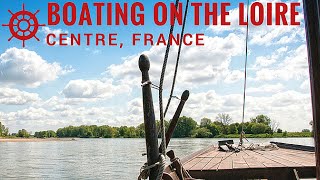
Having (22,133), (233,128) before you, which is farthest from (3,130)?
(233,128)

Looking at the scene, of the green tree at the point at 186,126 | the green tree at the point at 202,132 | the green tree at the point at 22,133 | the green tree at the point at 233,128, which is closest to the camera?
the green tree at the point at 233,128

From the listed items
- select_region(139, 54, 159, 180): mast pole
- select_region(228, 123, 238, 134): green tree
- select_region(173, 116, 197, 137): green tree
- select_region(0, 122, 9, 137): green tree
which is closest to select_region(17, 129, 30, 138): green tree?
select_region(0, 122, 9, 137): green tree

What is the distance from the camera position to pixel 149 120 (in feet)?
9.14

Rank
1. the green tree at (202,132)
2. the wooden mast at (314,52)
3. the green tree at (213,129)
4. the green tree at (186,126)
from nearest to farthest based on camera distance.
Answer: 1. the wooden mast at (314,52)
2. the green tree at (186,126)
3. the green tree at (213,129)
4. the green tree at (202,132)

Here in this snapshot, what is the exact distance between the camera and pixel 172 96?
3.60 metres

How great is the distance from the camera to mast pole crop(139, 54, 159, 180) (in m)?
2.79

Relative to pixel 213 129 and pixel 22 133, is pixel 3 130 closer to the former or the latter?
pixel 22 133

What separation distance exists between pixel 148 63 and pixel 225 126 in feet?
288

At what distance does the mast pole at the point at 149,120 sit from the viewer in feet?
9.14

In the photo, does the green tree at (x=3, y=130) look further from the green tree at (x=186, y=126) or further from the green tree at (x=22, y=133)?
the green tree at (x=186, y=126)

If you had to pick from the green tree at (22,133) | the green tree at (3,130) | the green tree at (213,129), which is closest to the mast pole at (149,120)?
the green tree at (213,129)

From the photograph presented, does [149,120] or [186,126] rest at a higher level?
[149,120]

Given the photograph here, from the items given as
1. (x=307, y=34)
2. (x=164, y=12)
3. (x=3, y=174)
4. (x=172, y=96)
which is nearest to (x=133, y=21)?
(x=164, y=12)

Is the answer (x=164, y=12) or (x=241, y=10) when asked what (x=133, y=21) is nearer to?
(x=164, y=12)
